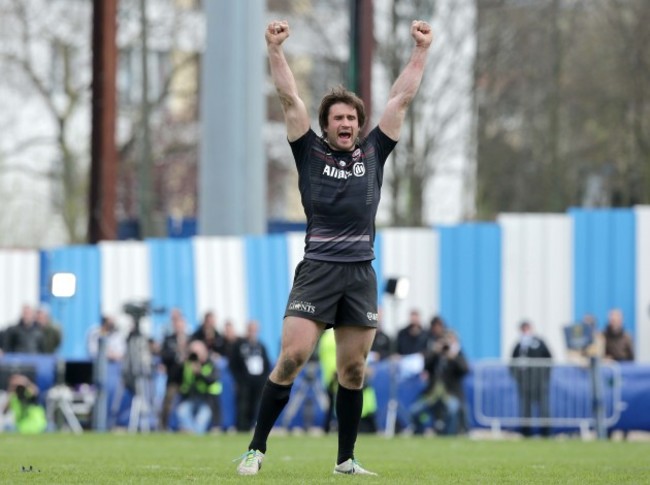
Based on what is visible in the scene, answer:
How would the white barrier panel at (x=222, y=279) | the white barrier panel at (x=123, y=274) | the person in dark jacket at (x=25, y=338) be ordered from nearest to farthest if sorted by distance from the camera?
the person in dark jacket at (x=25, y=338) → the white barrier panel at (x=222, y=279) → the white barrier panel at (x=123, y=274)

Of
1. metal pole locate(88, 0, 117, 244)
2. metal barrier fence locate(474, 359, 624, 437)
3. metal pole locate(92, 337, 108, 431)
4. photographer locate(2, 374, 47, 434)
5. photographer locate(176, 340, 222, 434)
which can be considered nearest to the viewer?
metal barrier fence locate(474, 359, 624, 437)

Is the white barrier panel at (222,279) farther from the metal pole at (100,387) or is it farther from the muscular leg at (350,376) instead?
the muscular leg at (350,376)

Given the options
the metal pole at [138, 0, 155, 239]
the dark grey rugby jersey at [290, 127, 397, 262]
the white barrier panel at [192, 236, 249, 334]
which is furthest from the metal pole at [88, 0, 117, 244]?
the dark grey rugby jersey at [290, 127, 397, 262]

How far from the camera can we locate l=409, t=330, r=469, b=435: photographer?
21734 millimetres

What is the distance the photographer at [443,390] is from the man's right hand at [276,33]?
12601 mm

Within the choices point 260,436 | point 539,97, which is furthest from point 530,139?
point 260,436

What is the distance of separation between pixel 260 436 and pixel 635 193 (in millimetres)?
31283

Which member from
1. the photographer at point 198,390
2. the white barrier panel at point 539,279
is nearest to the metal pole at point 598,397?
the white barrier panel at point 539,279

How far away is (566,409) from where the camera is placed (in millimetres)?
21734

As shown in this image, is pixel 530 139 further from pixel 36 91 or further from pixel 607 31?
pixel 36 91

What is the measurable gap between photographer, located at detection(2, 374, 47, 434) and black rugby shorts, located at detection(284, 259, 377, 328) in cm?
1338

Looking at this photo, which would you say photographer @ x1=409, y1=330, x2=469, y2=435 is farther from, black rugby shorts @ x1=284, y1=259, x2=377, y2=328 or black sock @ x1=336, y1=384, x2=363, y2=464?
black rugby shorts @ x1=284, y1=259, x2=377, y2=328

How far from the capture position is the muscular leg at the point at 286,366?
9.31m

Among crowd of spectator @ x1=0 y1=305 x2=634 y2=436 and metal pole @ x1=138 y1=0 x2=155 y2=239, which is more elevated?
metal pole @ x1=138 y1=0 x2=155 y2=239
